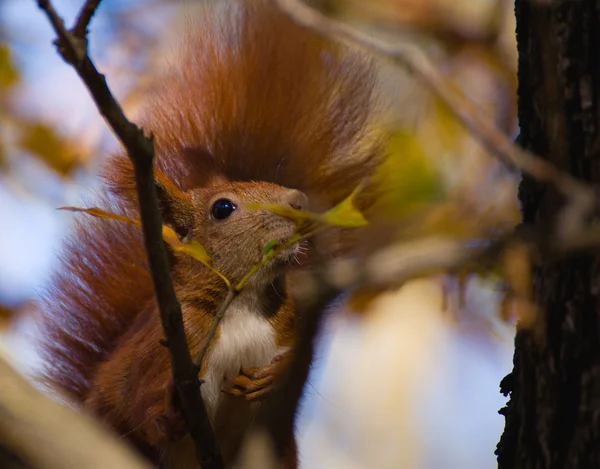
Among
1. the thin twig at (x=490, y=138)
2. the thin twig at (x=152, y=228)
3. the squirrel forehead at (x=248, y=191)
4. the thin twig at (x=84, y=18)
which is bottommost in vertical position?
the thin twig at (x=152, y=228)

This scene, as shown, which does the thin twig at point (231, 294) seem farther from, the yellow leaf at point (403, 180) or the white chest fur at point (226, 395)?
the yellow leaf at point (403, 180)

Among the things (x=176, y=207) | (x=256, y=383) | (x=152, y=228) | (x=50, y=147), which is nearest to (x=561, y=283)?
(x=152, y=228)

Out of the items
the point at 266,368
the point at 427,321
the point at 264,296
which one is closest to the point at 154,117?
the point at 264,296

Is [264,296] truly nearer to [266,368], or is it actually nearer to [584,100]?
[266,368]

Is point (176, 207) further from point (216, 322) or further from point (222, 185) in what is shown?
point (216, 322)

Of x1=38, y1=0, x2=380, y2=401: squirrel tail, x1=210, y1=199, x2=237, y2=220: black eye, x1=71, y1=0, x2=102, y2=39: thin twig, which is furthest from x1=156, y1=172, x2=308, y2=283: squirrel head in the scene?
x1=71, y1=0, x2=102, y2=39: thin twig

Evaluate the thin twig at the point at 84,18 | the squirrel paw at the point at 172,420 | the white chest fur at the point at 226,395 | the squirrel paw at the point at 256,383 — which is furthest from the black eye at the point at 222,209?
the thin twig at the point at 84,18

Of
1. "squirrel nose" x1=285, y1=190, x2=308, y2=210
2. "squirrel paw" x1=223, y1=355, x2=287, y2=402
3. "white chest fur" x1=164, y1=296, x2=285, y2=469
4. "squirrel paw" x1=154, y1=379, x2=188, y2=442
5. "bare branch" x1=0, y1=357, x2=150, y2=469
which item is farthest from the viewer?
"squirrel nose" x1=285, y1=190, x2=308, y2=210

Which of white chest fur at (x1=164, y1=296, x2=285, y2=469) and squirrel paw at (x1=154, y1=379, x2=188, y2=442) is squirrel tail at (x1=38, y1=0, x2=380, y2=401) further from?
squirrel paw at (x1=154, y1=379, x2=188, y2=442)
